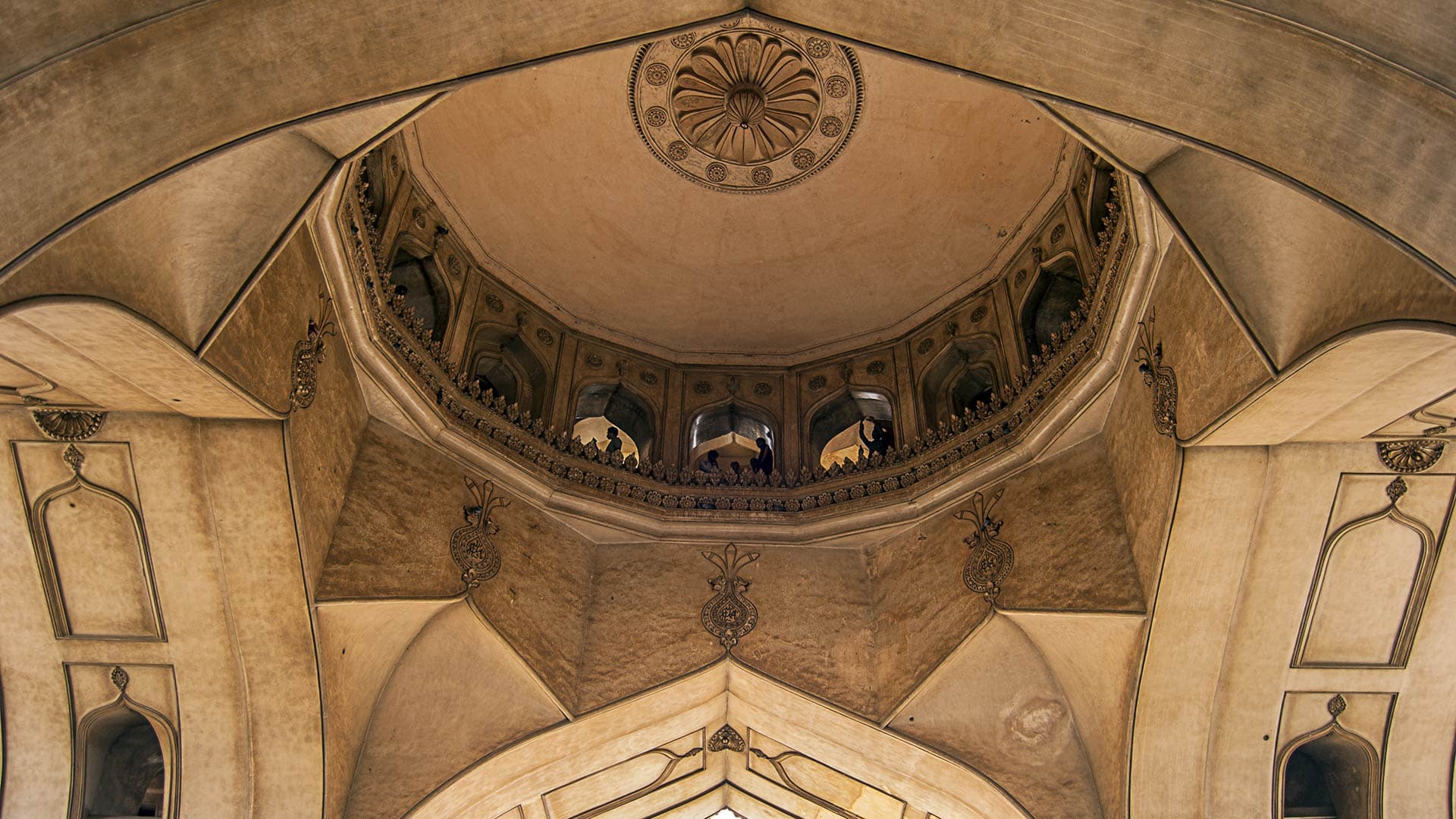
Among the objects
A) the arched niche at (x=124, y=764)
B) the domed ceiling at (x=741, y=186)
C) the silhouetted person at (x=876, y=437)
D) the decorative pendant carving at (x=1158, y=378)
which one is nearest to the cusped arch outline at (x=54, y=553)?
the arched niche at (x=124, y=764)

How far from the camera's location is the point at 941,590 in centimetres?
720

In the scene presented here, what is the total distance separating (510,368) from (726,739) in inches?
121

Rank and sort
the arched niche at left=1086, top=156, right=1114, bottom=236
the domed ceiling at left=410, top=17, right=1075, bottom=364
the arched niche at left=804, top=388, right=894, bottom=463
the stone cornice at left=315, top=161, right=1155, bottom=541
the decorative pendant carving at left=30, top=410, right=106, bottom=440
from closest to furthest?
the decorative pendant carving at left=30, top=410, right=106, bottom=440, the stone cornice at left=315, top=161, right=1155, bottom=541, the arched niche at left=1086, top=156, right=1114, bottom=236, the domed ceiling at left=410, top=17, right=1075, bottom=364, the arched niche at left=804, top=388, right=894, bottom=463

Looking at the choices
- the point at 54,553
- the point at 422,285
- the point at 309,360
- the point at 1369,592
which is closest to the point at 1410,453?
the point at 1369,592

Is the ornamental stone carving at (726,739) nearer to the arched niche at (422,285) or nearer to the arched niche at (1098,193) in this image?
the arched niche at (422,285)

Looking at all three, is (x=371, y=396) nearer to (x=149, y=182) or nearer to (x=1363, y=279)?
(x=149, y=182)

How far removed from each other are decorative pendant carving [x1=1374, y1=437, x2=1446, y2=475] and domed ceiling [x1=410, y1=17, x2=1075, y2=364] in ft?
10.7

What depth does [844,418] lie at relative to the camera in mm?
9039

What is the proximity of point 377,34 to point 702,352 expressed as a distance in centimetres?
597

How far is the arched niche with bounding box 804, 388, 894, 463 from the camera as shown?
29.2 feet

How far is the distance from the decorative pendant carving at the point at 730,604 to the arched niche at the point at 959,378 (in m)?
1.79

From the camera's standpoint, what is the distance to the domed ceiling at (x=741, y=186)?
28.0 ft

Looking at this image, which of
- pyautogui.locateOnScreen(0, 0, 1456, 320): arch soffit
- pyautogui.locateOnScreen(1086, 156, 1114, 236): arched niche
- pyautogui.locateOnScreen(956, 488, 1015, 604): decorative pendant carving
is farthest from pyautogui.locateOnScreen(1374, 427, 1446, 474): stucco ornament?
pyautogui.locateOnScreen(0, 0, 1456, 320): arch soffit

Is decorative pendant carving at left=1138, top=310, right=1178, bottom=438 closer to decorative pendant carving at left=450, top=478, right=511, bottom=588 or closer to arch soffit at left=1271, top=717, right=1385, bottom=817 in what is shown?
arch soffit at left=1271, top=717, right=1385, bottom=817
